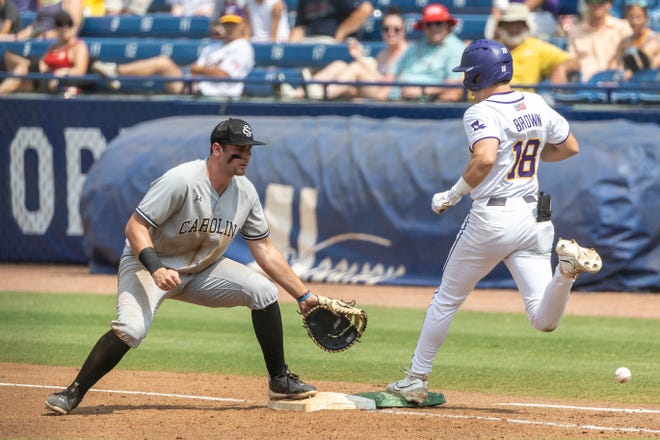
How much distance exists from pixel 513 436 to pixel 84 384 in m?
2.39

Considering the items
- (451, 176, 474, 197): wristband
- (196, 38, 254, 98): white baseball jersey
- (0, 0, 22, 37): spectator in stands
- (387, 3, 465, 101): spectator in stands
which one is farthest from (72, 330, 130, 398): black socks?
(0, 0, 22, 37): spectator in stands

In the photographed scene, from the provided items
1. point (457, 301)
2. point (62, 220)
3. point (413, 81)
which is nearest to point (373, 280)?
point (413, 81)

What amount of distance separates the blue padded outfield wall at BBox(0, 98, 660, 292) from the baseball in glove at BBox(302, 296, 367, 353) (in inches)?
232

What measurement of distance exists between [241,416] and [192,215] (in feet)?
3.87

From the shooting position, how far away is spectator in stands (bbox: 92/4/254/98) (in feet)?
50.1

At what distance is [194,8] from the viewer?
18.9m

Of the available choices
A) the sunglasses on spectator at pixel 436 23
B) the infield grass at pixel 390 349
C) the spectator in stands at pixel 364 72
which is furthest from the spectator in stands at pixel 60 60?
the sunglasses on spectator at pixel 436 23

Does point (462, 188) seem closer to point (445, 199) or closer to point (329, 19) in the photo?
point (445, 199)

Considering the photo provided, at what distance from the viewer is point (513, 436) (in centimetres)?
592

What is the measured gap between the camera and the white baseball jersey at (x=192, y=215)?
643 cm

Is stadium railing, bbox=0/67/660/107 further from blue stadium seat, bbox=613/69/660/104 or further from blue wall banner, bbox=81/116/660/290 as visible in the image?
blue wall banner, bbox=81/116/660/290

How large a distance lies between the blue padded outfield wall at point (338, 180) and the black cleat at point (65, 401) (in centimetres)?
695

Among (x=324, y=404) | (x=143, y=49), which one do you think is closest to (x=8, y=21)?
(x=143, y=49)

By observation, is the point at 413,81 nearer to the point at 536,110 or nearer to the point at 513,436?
the point at 536,110
